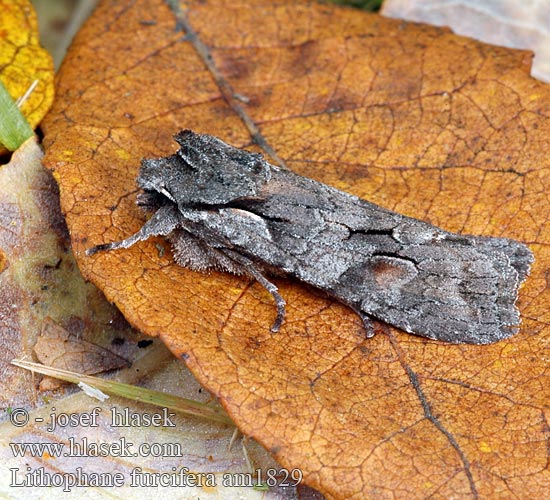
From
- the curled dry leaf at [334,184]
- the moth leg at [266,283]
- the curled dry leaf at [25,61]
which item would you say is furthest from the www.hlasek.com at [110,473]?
the curled dry leaf at [25,61]

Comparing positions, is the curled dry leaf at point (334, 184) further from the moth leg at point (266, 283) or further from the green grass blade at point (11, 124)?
the green grass blade at point (11, 124)

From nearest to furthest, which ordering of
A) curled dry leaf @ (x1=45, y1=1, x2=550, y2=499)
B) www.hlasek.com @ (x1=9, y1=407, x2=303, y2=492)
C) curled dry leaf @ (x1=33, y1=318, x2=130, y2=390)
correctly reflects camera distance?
curled dry leaf @ (x1=45, y1=1, x2=550, y2=499), www.hlasek.com @ (x1=9, y1=407, x2=303, y2=492), curled dry leaf @ (x1=33, y1=318, x2=130, y2=390)

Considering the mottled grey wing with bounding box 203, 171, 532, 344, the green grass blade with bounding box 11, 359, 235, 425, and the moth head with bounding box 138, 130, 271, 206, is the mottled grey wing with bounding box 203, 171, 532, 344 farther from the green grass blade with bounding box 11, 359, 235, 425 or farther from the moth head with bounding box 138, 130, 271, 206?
the green grass blade with bounding box 11, 359, 235, 425

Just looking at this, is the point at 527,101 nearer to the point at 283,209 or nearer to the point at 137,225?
the point at 283,209

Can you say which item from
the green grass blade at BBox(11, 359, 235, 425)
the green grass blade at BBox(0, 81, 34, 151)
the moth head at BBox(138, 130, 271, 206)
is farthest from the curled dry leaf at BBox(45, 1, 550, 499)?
the green grass blade at BBox(11, 359, 235, 425)

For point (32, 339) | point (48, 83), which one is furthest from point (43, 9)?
point (32, 339)

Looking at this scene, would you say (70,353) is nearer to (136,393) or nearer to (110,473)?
(136,393)
